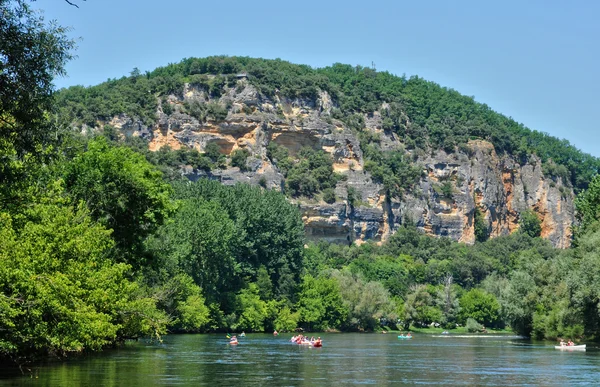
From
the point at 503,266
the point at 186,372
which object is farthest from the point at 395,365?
the point at 503,266

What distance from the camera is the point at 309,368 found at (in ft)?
180

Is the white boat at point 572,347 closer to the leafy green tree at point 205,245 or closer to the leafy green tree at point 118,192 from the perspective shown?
the leafy green tree at point 118,192

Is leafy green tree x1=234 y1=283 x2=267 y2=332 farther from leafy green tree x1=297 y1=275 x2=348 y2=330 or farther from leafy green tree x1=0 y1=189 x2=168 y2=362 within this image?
leafy green tree x1=0 y1=189 x2=168 y2=362

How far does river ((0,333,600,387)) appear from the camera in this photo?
145ft

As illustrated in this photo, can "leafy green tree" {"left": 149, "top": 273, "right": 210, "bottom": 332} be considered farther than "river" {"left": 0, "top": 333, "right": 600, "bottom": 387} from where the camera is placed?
Yes

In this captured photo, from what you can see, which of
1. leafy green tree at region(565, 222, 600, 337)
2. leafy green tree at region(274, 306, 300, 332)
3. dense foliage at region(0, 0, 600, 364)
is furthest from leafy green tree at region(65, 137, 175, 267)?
leafy green tree at region(274, 306, 300, 332)

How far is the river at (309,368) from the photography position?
4431 cm

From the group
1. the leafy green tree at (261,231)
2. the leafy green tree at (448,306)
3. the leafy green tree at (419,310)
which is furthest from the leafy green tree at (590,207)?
the leafy green tree at (448,306)

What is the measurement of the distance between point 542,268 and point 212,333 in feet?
128

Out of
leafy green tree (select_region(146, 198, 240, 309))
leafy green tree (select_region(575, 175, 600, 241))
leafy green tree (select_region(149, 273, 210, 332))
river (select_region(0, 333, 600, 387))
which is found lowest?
river (select_region(0, 333, 600, 387))

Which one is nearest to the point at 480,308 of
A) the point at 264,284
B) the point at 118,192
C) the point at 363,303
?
the point at 363,303

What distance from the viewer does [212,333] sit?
10788cm

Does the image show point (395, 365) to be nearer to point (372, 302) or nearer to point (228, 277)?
point (228, 277)

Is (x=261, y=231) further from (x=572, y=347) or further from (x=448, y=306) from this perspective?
(x=572, y=347)
